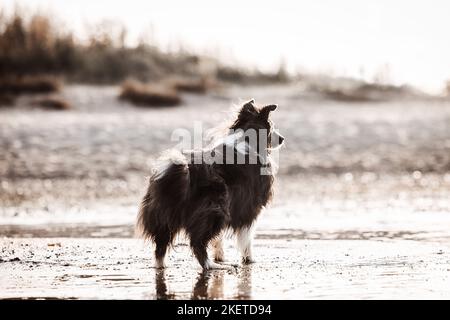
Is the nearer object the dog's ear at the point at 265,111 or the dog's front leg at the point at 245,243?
the dog's front leg at the point at 245,243

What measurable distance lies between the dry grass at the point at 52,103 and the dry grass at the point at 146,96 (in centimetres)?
161

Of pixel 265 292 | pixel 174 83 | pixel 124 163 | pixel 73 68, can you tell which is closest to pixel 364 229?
pixel 265 292

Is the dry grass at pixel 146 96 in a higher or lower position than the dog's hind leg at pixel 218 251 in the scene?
higher

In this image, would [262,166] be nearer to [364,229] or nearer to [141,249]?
[141,249]

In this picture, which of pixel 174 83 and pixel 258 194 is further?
pixel 174 83

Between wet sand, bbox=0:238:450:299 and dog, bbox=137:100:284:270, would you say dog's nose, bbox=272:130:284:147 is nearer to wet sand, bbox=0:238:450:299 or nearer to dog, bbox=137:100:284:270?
dog, bbox=137:100:284:270

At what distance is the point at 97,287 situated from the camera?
6.31 meters

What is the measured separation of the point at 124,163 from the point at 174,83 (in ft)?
18.4

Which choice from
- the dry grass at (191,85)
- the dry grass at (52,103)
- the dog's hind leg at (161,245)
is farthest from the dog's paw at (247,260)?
the dry grass at (191,85)

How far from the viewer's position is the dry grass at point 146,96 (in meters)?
20.4

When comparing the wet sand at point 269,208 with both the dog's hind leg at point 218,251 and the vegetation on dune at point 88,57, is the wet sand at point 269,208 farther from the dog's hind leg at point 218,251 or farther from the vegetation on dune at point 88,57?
the vegetation on dune at point 88,57

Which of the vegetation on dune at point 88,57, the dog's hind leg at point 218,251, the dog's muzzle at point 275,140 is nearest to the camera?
the dog's hind leg at point 218,251

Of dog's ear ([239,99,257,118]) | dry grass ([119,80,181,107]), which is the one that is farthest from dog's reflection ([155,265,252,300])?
dry grass ([119,80,181,107])

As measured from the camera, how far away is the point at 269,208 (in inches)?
461
